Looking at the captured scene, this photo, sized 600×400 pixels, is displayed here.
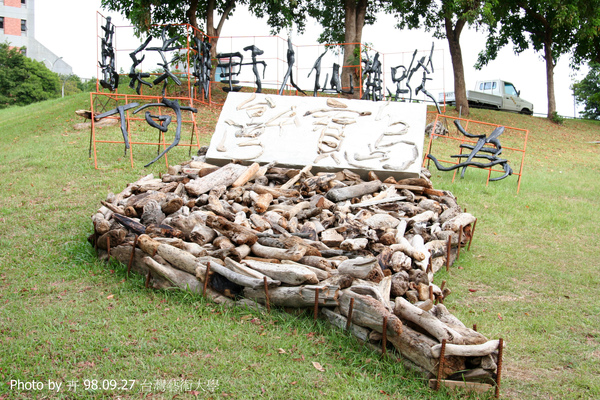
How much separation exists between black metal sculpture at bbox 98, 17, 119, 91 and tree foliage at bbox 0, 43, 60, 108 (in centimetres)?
2907

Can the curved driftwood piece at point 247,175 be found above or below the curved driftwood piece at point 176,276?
above

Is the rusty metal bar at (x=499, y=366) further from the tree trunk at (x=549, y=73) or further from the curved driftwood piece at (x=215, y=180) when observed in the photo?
the tree trunk at (x=549, y=73)

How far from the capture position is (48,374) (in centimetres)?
350

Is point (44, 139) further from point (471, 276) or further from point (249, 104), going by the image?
point (471, 276)

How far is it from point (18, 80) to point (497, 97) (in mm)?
36753

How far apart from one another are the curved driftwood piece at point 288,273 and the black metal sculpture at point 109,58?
12.7 meters

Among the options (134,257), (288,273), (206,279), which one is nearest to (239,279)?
(206,279)

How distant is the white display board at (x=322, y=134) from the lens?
316 inches

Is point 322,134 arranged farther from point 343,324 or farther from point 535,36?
point 535,36

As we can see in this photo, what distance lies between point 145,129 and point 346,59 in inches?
368

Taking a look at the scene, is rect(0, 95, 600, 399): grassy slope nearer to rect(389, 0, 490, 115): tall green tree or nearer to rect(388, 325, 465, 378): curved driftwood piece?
rect(388, 325, 465, 378): curved driftwood piece

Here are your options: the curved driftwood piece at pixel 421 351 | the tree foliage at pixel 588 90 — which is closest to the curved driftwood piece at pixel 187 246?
the curved driftwood piece at pixel 421 351

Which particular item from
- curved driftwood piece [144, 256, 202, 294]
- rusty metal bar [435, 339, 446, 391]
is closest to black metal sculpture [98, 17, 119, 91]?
curved driftwood piece [144, 256, 202, 294]

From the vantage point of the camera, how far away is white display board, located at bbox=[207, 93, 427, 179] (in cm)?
802
